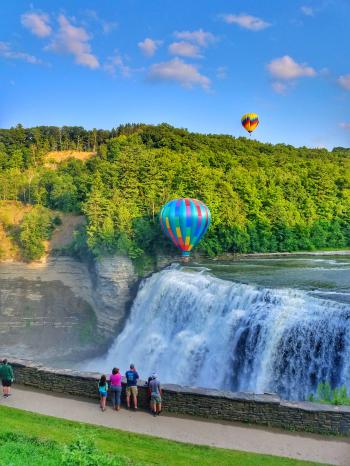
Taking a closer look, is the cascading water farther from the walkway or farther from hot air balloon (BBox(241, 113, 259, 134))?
hot air balloon (BBox(241, 113, 259, 134))

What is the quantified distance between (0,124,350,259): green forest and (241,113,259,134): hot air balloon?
3.22 metres

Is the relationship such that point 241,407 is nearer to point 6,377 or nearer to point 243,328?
point 6,377

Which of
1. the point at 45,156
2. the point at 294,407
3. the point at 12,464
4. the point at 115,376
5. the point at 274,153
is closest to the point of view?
the point at 12,464

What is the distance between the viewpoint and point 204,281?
22.8 m

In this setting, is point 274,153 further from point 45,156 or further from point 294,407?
point 294,407

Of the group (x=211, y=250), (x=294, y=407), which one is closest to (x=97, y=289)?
(x=211, y=250)

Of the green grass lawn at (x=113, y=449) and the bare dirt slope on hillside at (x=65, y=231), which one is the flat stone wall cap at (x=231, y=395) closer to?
the green grass lawn at (x=113, y=449)

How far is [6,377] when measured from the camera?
1276cm

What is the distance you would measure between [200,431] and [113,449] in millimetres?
2224

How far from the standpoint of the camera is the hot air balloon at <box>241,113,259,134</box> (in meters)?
47.9

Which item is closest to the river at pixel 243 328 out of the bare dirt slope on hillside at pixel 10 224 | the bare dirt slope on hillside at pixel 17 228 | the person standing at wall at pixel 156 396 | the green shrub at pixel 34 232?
the person standing at wall at pixel 156 396

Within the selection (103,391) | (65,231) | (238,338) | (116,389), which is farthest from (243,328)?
(65,231)

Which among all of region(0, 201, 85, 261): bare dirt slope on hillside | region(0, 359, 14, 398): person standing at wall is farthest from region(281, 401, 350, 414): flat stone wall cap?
region(0, 201, 85, 261): bare dirt slope on hillside

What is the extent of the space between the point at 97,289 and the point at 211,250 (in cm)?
823
